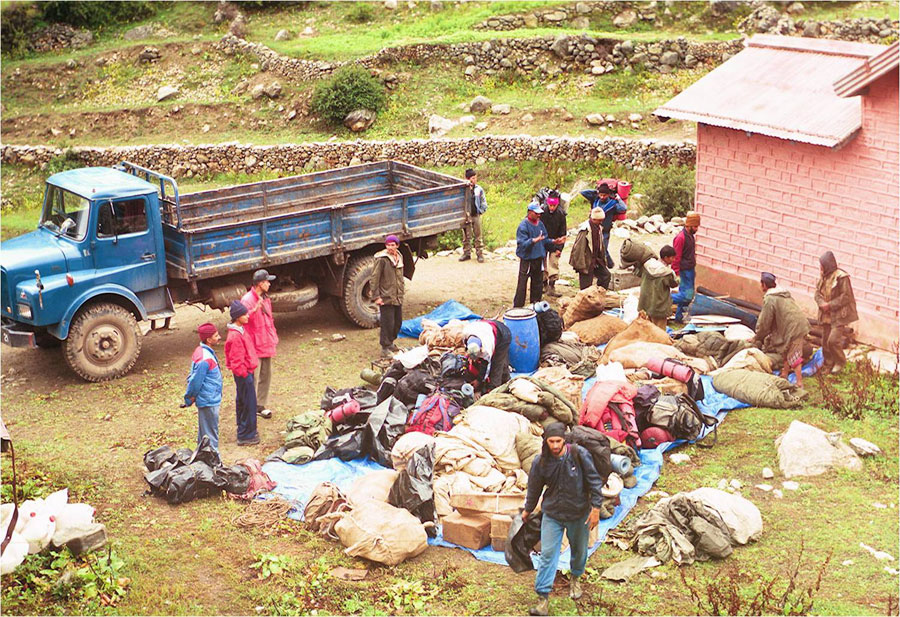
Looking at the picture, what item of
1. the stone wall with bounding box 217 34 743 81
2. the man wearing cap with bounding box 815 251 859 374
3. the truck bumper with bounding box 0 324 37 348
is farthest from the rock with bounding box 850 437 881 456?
the stone wall with bounding box 217 34 743 81

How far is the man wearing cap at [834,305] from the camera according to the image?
10.8m

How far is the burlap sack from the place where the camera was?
481 inches

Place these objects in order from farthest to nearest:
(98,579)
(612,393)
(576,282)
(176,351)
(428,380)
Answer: (576,282) < (176,351) < (428,380) < (612,393) < (98,579)

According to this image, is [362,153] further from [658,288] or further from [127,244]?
[658,288]

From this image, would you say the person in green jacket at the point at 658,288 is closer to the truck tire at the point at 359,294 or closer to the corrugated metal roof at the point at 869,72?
the corrugated metal roof at the point at 869,72

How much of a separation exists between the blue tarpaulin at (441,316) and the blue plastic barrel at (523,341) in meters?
1.87

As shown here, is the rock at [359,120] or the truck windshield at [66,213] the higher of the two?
the truck windshield at [66,213]

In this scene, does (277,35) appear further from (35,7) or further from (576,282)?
(576,282)

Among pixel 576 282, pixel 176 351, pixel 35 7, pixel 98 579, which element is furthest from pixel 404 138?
pixel 98 579

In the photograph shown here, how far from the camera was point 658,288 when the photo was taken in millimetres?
11914

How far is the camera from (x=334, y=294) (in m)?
13.3

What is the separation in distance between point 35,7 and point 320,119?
36.8ft

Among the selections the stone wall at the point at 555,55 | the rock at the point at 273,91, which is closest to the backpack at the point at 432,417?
the stone wall at the point at 555,55

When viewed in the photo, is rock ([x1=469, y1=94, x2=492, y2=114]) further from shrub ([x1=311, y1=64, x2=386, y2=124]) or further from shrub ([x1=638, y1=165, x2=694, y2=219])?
shrub ([x1=638, y1=165, x2=694, y2=219])
